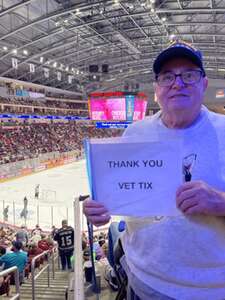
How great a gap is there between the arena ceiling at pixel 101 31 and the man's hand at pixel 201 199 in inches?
767

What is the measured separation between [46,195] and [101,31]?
15.7 meters

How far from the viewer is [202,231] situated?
1.28 m

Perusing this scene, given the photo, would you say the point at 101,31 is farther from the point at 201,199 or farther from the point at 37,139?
the point at 201,199

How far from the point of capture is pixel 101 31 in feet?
92.4

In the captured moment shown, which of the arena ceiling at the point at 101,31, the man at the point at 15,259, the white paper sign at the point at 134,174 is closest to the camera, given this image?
the white paper sign at the point at 134,174

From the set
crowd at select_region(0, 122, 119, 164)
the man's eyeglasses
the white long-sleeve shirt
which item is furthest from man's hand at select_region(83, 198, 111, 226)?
crowd at select_region(0, 122, 119, 164)

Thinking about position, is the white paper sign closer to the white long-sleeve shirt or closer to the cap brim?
the white long-sleeve shirt

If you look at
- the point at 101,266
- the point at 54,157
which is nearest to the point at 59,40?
the point at 54,157

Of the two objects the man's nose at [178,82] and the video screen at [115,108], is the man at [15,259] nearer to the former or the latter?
the man's nose at [178,82]

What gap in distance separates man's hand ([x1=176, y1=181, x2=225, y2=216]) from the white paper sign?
0.32 feet

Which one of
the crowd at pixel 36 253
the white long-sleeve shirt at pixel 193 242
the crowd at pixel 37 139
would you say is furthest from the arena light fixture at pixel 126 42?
the white long-sleeve shirt at pixel 193 242

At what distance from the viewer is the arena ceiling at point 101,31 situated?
21672 mm

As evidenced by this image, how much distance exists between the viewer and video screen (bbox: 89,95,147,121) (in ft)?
67.9

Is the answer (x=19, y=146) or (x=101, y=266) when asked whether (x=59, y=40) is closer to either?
(x=19, y=146)
